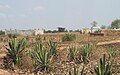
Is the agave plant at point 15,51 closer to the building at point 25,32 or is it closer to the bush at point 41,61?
the bush at point 41,61

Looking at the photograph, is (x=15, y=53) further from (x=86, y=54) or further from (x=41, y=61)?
(x=86, y=54)

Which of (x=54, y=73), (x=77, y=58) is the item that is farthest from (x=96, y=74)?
(x=77, y=58)

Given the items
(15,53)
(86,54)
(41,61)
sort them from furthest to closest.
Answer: (15,53)
(86,54)
(41,61)

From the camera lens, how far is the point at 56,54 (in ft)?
50.4

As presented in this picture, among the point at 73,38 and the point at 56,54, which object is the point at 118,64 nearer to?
→ the point at 56,54

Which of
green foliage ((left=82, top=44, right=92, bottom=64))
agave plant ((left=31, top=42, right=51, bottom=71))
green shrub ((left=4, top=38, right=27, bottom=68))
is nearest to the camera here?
agave plant ((left=31, top=42, right=51, bottom=71))

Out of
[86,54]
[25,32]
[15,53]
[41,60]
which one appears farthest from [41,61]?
[25,32]

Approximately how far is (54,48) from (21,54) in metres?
1.56

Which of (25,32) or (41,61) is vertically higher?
(41,61)

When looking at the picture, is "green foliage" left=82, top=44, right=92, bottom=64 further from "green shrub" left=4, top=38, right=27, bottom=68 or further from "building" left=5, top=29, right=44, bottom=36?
A: "building" left=5, top=29, right=44, bottom=36

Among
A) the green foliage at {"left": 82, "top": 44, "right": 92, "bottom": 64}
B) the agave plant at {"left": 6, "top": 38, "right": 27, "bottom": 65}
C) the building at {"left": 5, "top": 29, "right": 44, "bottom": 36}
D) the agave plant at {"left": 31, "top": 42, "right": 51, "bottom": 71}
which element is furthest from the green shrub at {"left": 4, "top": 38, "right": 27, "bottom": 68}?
the building at {"left": 5, "top": 29, "right": 44, "bottom": 36}

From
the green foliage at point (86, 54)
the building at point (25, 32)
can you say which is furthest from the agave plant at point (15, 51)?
the building at point (25, 32)

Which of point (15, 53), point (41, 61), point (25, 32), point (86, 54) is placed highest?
point (15, 53)

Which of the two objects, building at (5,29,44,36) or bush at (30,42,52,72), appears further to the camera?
building at (5,29,44,36)
